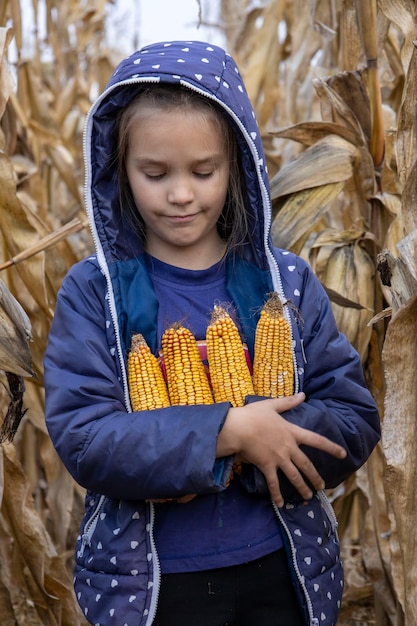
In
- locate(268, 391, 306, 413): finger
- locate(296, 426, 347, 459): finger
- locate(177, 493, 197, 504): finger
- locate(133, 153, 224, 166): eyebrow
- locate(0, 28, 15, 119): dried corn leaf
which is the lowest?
locate(177, 493, 197, 504): finger

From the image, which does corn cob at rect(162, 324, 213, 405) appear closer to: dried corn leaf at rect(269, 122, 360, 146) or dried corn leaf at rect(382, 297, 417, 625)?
dried corn leaf at rect(382, 297, 417, 625)

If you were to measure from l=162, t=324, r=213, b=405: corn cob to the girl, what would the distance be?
5 centimetres

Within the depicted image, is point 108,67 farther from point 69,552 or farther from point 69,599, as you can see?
point 69,599

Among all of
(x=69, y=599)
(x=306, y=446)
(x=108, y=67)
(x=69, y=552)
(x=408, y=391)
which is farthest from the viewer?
(x=108, y=67)

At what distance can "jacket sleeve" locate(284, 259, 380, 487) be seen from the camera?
1.50 meters

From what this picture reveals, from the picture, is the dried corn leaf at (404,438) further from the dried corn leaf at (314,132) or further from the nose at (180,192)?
the dried corn leaf at (314,132)

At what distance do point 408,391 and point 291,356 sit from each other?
235mm

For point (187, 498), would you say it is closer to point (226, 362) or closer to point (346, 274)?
point (226, 362)

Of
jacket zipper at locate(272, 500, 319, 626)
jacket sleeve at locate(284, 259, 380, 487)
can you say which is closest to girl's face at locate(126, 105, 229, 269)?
jacket sleeve at locate(284, 259, 380, 487)

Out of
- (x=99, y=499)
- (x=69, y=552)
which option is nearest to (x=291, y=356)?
(x=99, y=499)

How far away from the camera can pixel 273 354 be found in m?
1.53

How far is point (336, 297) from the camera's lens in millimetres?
1953

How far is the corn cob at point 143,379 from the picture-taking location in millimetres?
1494

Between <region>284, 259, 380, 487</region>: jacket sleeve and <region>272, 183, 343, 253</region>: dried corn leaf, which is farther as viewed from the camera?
<region>272, 183, 343, 253</region>: dried corn leaf
